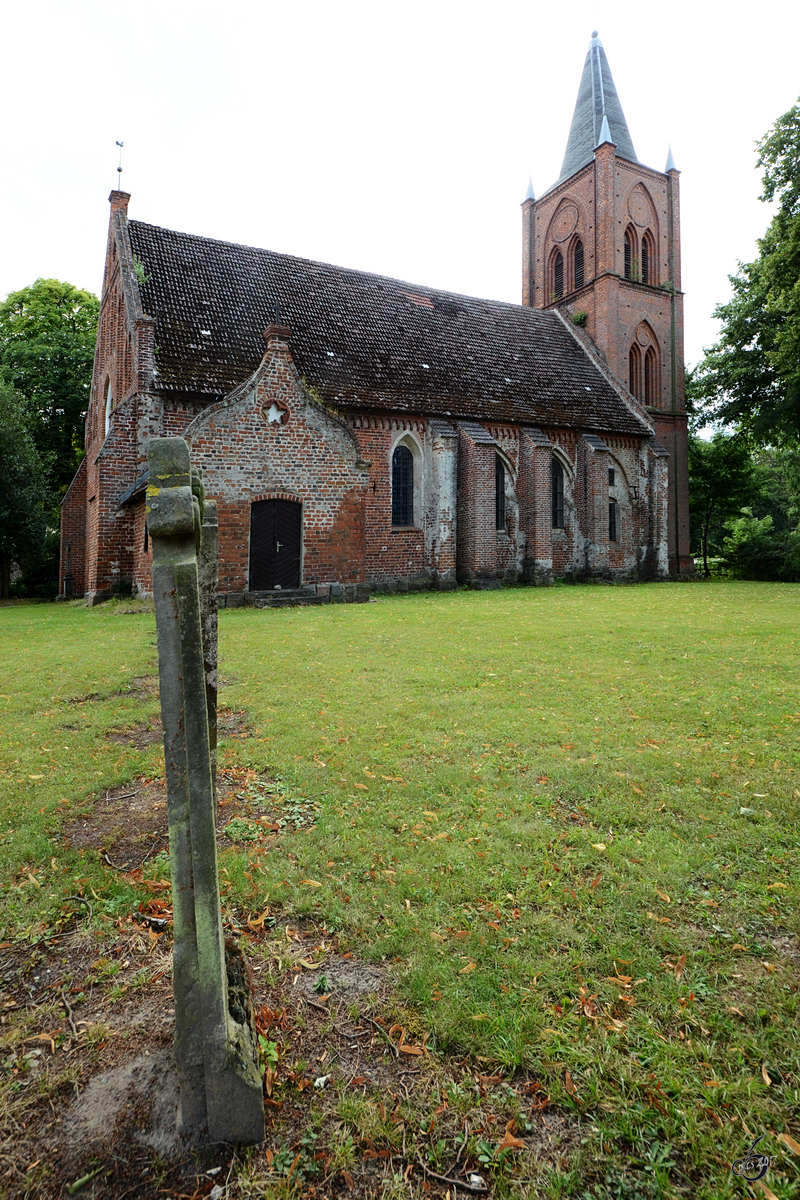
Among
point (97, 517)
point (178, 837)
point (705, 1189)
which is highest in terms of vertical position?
point (97, 517)

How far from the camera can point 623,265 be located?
92.7 ft

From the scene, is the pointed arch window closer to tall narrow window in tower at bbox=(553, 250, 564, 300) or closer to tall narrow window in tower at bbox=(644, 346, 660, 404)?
tall narrow window in tower at bbox=(553, 250, 564, 300)

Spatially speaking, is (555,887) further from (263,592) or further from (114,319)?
(114,319)

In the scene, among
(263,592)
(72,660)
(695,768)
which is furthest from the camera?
(263,592)

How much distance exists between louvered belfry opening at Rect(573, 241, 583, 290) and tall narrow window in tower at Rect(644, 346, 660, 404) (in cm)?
449

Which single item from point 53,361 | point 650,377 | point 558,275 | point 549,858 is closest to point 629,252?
point 558,275

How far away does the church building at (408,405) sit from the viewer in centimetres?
1656

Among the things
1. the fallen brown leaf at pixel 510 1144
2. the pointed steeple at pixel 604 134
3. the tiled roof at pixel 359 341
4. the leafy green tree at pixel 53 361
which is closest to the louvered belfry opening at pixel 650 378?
the tiled roof at pixel 359 341

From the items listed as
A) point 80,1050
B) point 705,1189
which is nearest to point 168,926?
point 80,1050

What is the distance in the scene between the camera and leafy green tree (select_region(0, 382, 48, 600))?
22.7 metres

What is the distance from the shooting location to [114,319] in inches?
780

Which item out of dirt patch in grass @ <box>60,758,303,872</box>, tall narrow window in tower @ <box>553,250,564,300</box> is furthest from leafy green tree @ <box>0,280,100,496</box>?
dirt patch in grass @ <box>60,758,303,872</box>

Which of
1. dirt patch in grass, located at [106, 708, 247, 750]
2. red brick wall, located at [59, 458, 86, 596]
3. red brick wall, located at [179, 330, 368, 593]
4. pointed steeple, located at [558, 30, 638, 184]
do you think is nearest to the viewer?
dirt patch in grass, located at [106, 708, 247, 750]

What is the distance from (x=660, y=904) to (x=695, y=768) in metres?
1.78
